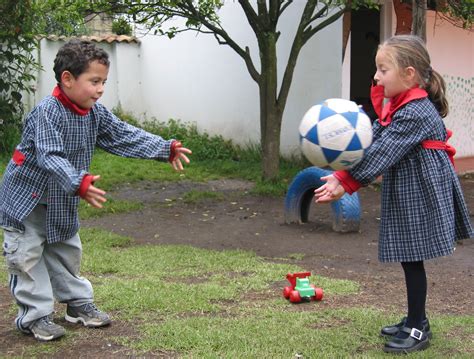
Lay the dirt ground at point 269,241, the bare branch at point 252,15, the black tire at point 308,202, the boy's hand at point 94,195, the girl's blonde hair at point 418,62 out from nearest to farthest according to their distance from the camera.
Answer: the boy's hand at point 94,195 → the girl's blonde hair at point 418,62 → the dirt ground at point 269,241 → the black tire at point 308,202 → the bare branch at point 252,15

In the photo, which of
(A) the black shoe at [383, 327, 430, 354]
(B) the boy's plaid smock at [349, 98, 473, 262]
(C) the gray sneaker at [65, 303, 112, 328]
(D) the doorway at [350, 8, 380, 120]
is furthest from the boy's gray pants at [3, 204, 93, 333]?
(D) the doorway at [350, 8, 380, 120]

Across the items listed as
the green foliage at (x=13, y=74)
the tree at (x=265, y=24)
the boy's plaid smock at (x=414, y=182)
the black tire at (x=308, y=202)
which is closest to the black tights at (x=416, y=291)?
the boy's plaid smock at (x=414, y=182)

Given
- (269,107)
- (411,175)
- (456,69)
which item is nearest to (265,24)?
(269,107)

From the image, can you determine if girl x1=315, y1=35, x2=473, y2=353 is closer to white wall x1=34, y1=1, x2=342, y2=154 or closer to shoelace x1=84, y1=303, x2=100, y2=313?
shoelace x1=84, y1=303, x2=100, y2=313

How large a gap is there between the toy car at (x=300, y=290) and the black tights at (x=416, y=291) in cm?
90

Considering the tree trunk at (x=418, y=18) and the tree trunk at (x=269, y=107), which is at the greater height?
the tree trunk at (x=418, y=18)

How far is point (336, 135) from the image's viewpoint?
330cm

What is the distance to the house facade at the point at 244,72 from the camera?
1030cm

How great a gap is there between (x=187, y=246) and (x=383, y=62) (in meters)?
3.20

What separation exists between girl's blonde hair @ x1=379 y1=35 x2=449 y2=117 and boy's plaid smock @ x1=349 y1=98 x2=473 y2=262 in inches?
3.8

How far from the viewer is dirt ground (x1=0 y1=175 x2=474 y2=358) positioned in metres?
A: 3.99

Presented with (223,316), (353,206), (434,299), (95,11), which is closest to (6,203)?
(223,316)

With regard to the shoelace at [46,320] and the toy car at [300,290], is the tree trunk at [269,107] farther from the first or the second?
the shoelace at [46,320]

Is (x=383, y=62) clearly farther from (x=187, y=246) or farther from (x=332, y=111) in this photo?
(x=187, y=246)
